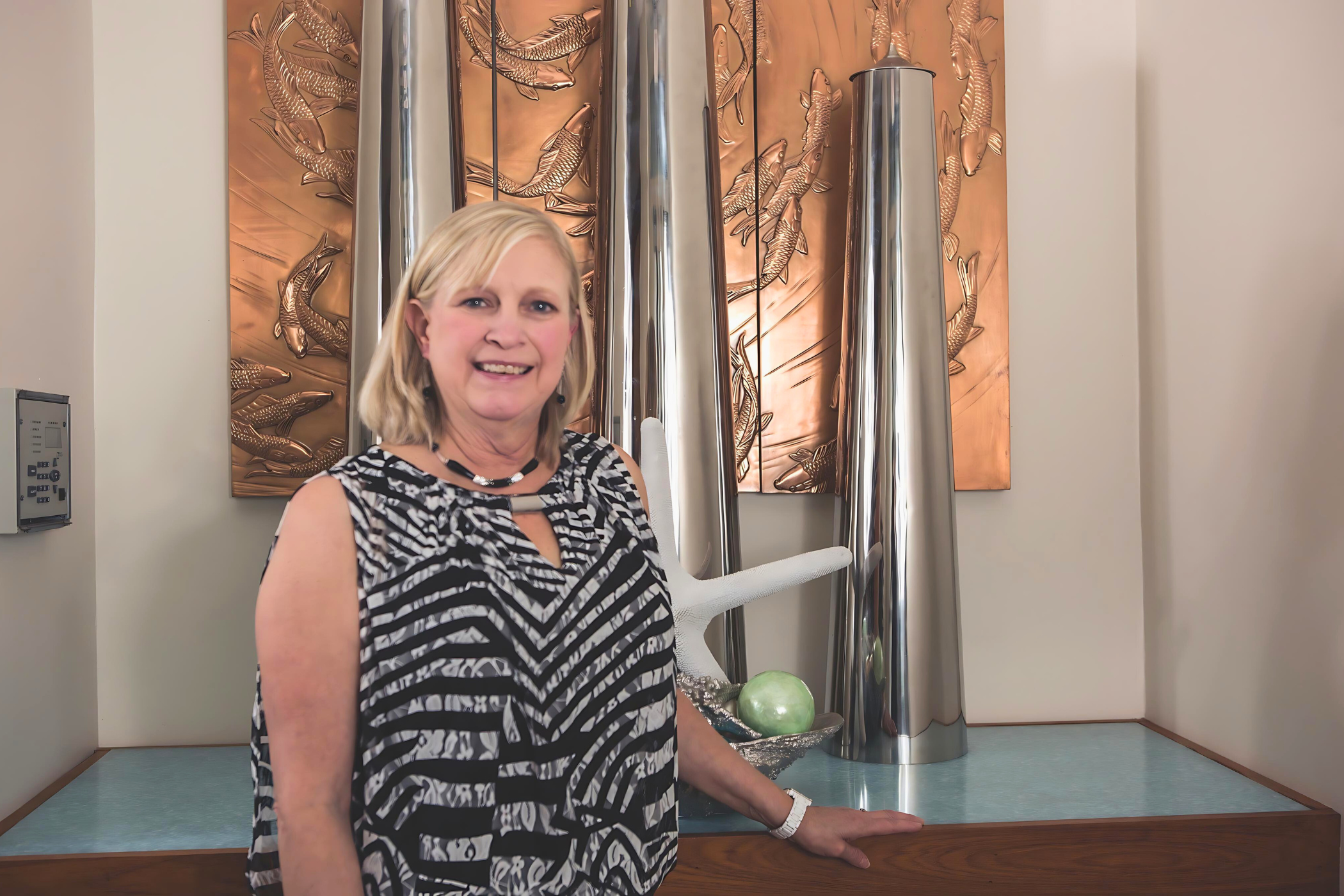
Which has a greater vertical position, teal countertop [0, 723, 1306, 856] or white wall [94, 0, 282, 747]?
white wall [94, 0, 282, 747]

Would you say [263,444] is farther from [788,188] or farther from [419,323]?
[788,188]

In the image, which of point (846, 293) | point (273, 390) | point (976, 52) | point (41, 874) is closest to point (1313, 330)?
point (846, 293)

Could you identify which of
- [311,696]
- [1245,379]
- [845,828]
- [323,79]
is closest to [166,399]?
[323,79]

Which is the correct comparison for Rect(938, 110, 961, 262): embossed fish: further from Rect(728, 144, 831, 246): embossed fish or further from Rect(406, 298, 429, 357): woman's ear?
Rect(406, 298, 429, 357): woman's ear

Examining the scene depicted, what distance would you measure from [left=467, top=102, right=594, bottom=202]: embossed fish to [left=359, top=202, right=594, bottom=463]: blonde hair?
649 millimetres

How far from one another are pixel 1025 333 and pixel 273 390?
121 cm

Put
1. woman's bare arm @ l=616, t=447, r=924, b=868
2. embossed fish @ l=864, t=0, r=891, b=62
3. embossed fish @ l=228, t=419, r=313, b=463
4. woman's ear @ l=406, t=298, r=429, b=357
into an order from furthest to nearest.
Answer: embossed fish @ l=864, t=0, r=891, b=62
embossed fish @ l=228, t=419, r=313, b=463
woman's bare arm @ l=616, t=447, r=924, b=868
woman's ear @ l=406, t=298, r=429, b=357

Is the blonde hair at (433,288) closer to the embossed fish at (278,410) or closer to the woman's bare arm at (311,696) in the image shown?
the woman's bare arm at (311,696)

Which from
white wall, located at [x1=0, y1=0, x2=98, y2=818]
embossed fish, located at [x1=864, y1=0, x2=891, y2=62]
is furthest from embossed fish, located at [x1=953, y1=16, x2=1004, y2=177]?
white wall, located at [x1=0, y1=0, x2=98, y2=818]

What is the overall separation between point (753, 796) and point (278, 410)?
92 cm

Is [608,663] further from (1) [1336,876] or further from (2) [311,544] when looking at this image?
(1) [1336,876]

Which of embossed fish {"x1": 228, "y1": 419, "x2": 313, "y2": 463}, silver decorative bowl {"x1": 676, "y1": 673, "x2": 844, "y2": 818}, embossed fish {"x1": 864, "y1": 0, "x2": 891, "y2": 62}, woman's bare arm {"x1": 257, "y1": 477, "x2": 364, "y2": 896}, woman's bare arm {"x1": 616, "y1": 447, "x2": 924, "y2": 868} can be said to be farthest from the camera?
embossed fish {"x1": 864, "y1": 0, "x2": 891, "y2": 62}

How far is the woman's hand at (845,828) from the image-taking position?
3.73ft

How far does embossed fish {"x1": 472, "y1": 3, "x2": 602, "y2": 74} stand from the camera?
1.58 metres
